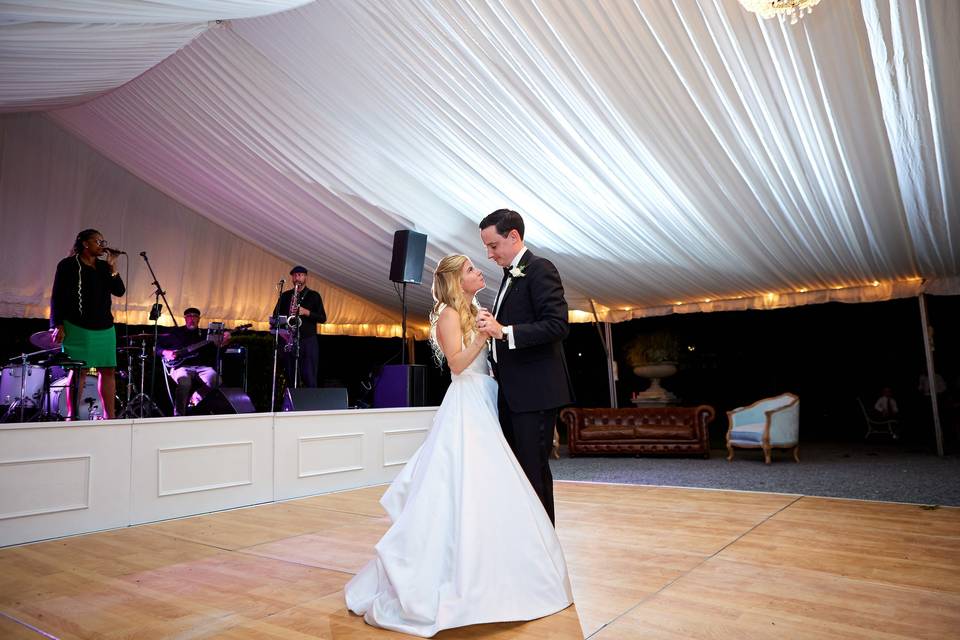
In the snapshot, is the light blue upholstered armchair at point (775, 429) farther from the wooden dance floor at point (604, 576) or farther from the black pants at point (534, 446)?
the black pants at point (534, 446)

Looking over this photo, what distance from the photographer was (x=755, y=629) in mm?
1609

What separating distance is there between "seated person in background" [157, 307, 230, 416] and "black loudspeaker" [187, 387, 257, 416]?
1.48 feet

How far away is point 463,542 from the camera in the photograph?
165cm

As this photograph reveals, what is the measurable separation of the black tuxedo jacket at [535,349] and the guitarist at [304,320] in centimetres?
423

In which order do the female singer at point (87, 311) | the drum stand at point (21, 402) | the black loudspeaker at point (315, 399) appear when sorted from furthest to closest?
the black loudspeaker at point (315, 399), the drum stand at point (21, 402), the female singer at point (87, 311)

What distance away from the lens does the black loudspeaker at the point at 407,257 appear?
6.48 m

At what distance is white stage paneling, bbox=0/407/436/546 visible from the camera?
2982mm

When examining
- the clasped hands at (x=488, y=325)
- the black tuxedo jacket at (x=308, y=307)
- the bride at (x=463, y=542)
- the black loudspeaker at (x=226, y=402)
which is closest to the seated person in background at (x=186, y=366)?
the black loudspeaker at (x=226, y=402)

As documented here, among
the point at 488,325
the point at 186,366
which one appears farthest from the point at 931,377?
the point at 186,366

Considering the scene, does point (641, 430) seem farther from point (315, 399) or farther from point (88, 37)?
point (88, 37)

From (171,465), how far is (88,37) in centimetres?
279

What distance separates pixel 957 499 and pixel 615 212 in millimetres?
3469

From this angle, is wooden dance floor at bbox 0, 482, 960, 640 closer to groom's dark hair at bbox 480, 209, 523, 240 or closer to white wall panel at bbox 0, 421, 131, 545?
white wall panel at bbox 0, 421, 131, 545

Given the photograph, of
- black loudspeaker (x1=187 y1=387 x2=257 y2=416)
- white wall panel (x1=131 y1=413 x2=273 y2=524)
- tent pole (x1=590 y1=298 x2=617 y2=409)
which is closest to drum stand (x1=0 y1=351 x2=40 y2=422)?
black loudspeaker (x1=187 y1=387 x2=257 y2=416)
